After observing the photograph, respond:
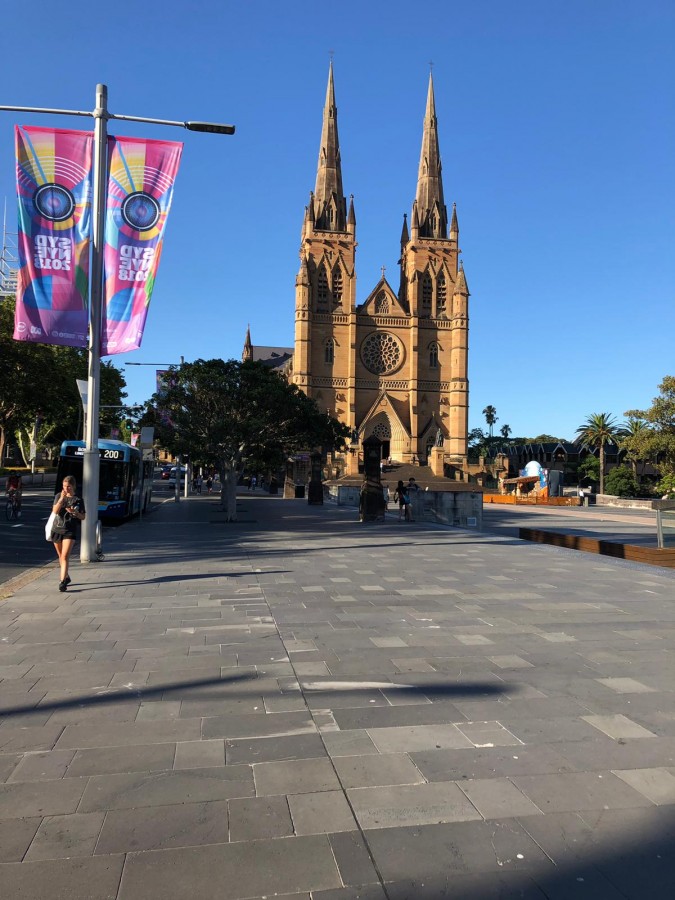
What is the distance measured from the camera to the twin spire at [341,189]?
76188 millimetres

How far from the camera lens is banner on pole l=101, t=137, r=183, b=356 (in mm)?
11703

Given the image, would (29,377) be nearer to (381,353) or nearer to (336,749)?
(336,749)

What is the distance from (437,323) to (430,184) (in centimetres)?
1716

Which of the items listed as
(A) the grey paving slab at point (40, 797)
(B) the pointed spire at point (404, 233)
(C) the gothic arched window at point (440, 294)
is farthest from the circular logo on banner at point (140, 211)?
(B) the pointed spire at point (404, 233)

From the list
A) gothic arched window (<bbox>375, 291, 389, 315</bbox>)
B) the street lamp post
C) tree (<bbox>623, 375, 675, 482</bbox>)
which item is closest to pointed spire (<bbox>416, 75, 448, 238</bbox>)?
gothic arched window (<bbox>375, 291, 389, 315</bbox>)

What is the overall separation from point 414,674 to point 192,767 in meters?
2.35

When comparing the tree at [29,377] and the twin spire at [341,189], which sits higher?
the twin spire at [341,189]

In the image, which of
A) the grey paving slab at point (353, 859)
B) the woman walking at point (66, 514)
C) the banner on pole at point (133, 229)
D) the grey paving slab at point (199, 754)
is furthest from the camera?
the banner on pole at point (133, 229)

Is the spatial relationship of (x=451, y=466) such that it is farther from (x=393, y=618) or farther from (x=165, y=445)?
(x=393, y=618)

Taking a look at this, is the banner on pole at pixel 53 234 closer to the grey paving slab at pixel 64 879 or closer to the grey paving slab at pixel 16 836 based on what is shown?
the grey paving slab at pixel 16 836

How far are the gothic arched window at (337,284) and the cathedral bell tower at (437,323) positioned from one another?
27.5 feet

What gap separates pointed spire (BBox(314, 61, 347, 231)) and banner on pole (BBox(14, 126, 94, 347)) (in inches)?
2619

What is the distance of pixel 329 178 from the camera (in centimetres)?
7794

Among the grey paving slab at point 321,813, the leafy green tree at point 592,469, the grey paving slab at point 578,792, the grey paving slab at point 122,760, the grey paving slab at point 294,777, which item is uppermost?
the leafy green tree at point 592,469
